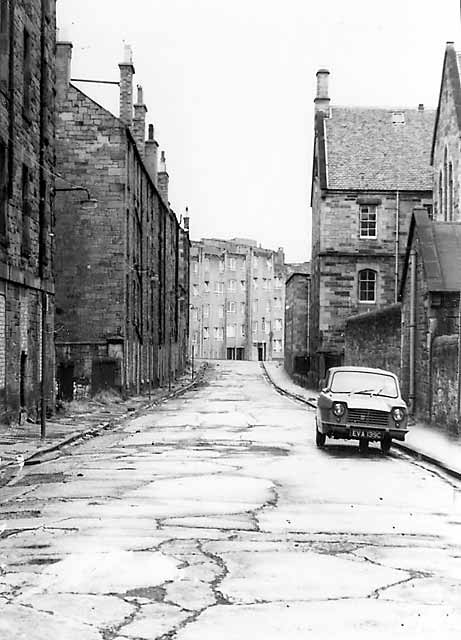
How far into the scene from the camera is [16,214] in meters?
23.3

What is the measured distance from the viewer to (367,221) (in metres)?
51.3

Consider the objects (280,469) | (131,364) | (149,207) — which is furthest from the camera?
(149,207)

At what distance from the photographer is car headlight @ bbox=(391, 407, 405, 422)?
18.4 meters

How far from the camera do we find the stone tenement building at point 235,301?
114125 mm

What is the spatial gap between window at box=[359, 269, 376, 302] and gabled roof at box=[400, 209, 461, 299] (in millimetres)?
23394

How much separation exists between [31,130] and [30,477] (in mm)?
13304

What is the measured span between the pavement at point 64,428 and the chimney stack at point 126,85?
12.5 metres

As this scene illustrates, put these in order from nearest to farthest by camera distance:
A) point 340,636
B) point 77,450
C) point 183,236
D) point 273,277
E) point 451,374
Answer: point 340,636 < point 77,450 < point 451,374 < point 183,236 < point 273,277

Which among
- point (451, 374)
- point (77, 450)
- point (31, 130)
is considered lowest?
point (77, 450)

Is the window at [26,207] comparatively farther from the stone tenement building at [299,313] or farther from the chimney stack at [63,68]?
the stone tenement building at [299,313]

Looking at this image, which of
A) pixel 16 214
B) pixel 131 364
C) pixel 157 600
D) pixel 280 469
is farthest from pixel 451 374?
pixel 131 364

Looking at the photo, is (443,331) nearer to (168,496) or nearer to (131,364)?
(168,496)

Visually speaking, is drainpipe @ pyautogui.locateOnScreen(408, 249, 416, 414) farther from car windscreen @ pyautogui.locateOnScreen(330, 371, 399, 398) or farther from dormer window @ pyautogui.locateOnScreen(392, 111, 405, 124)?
dormer window @ pyautogui.locateOnScreen(392, 111, 405, 124)

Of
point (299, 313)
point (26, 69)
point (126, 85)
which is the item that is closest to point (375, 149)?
point (299, 313)
